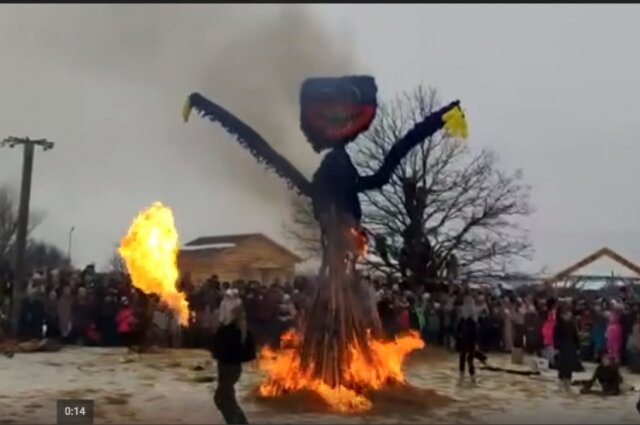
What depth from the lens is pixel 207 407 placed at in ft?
31.2

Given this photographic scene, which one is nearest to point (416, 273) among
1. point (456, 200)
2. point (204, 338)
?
point (456, 200)

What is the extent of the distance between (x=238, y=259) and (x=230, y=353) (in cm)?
68

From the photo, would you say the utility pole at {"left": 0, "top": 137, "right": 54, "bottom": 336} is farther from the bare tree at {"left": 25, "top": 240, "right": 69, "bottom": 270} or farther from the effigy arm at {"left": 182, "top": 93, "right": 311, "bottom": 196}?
the effigy arm at {"left": 182, "top": 93, "right": 311, "bottom": 196}

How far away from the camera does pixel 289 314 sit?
9.77 m

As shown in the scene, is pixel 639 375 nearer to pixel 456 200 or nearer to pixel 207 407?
pixel 456 200

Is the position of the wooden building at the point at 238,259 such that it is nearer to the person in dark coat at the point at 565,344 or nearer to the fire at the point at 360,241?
the fire at the point at 360,241

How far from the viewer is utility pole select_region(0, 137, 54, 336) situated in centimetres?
970

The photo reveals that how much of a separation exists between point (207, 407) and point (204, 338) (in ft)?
1.62

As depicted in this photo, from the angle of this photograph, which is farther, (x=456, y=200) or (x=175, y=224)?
(x=456, y=200)

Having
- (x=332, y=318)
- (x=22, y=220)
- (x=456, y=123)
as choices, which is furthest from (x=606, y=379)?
(x=22, y=220)

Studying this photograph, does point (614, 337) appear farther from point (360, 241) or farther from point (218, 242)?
point (218, 242)

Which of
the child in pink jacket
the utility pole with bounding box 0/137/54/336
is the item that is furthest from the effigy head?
the child in pink jacket

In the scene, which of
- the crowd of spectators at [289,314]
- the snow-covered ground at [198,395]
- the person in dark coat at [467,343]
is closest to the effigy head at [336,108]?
the crowd of spectators at [289,314]

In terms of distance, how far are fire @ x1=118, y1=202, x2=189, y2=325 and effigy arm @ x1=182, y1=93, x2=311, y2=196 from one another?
0.77m
